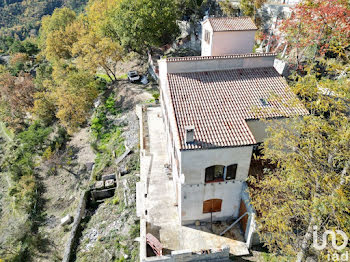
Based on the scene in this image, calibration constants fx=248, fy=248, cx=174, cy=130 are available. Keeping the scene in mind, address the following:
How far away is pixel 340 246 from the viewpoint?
1041 centimetres

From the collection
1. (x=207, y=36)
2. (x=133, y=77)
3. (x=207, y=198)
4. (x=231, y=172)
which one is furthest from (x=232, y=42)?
(x=133, y=77)

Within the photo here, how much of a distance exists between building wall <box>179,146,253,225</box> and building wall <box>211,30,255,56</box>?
1265 centimetres

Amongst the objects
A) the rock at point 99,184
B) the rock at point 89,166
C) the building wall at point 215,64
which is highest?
the building wall at point 215,64

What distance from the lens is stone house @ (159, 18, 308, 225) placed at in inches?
638

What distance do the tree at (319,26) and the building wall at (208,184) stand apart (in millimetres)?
14343

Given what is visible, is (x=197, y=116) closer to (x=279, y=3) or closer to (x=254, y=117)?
(x=254, y=117)

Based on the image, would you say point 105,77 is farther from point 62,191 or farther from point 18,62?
point 18,62

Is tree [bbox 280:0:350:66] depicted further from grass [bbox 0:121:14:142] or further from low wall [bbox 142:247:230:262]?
grass [bbox 0:121:14:142]

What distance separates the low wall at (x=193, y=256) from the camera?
53.6ft

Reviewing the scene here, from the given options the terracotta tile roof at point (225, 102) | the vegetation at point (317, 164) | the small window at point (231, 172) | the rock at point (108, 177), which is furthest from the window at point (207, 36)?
the rock at point (108, 177)

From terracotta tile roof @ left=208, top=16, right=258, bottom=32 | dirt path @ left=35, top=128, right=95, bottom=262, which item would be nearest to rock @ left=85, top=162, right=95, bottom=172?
dirt path @ left=35, top=128, right=95, bottom=262

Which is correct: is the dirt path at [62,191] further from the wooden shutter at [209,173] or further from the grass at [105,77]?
the wooden shutter at [209,173]

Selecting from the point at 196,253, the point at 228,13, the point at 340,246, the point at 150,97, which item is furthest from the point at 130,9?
the point at 340,246

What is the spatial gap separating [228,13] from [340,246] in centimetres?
4156
